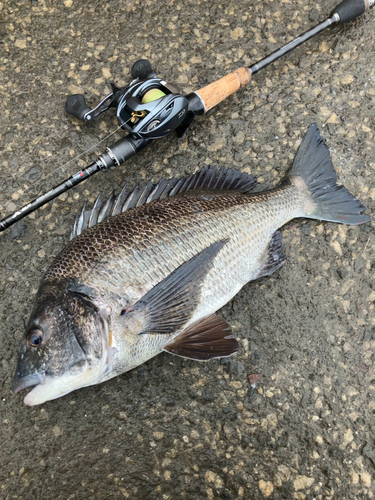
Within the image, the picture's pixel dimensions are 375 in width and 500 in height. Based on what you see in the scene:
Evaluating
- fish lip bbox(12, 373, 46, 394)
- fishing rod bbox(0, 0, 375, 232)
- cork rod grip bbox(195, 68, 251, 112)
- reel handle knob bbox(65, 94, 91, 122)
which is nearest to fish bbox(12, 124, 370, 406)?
fish lip bbox(12, 373, 46, 394)

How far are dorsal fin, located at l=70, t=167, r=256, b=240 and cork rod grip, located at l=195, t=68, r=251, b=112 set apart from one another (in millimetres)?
474

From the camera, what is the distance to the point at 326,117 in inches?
104

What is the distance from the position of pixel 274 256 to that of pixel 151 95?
3.89 ft

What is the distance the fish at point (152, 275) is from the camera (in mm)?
1799

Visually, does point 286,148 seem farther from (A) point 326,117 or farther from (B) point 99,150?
(B) point 99,150

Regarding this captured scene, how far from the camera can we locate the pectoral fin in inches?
74.7

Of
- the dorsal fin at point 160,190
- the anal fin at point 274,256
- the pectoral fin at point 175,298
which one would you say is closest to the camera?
the pectoral fin at point 175,298

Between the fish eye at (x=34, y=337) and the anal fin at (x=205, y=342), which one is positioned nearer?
the fish eye at (x=34, y=337)

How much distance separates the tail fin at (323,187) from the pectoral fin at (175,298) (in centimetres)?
82

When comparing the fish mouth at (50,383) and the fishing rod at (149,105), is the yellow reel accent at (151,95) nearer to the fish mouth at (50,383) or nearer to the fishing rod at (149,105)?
the fishing rod at (149,105)

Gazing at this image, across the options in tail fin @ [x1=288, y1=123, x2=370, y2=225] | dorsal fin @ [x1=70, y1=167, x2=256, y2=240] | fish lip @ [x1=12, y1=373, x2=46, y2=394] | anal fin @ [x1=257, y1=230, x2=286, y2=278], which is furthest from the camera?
tail fin @ [x1=288, y1=123, x2=370, y2=225]

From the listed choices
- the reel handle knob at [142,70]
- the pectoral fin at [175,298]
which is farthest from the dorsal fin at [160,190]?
the reel handle knob at [142,70]

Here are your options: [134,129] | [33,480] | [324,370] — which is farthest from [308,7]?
[33,480]

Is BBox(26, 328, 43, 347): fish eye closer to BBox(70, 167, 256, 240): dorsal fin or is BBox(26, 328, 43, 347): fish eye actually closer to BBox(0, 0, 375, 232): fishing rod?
BBox(70, 167, 256, 240): dorsal fin
